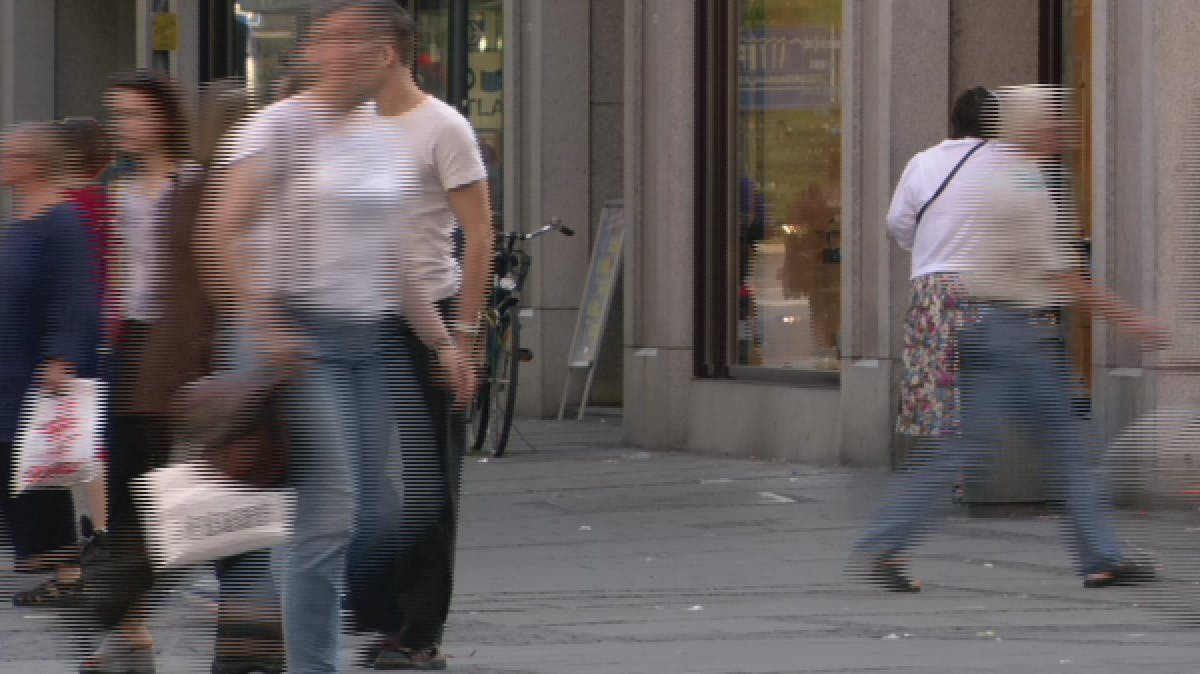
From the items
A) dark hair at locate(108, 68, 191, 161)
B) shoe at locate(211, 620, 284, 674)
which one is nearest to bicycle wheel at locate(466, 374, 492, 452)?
dark hair at locate(108, 68, 191, 161)

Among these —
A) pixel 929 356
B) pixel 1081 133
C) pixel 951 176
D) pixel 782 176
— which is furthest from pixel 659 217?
pixel 951 176

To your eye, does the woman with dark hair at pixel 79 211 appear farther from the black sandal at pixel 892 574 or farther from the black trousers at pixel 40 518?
the black sandal at pixel 892 574

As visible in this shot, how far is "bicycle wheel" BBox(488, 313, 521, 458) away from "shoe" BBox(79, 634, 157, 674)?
7.77 metres

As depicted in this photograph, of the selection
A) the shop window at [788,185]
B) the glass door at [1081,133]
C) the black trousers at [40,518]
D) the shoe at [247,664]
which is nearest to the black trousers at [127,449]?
the shoe at [247,664]

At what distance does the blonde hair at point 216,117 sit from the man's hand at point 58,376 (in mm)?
1521

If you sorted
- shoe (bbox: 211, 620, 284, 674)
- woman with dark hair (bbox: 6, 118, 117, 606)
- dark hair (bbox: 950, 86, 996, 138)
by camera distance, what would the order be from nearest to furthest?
1. shoe (bbox: 211, 620, 284, 674)
2. woman with dark hair (bbox: 6, 118, 117, 606)
3. dark hair (bbox: 950, 86, 996, 138)

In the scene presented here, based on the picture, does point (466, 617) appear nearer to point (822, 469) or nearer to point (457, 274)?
point (457, 274)

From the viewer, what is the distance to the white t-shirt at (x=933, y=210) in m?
9.05

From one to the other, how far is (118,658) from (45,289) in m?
2.06

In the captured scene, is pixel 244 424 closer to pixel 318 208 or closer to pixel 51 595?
pixel 318 208

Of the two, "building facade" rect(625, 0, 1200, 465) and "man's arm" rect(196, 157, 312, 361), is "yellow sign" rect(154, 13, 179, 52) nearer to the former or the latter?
"building facade" rect(625, 0, 1200, 465)

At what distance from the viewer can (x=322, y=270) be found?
5312 mm

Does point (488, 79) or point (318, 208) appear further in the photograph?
point (488, 79)

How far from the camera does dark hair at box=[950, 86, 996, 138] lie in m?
9.22
